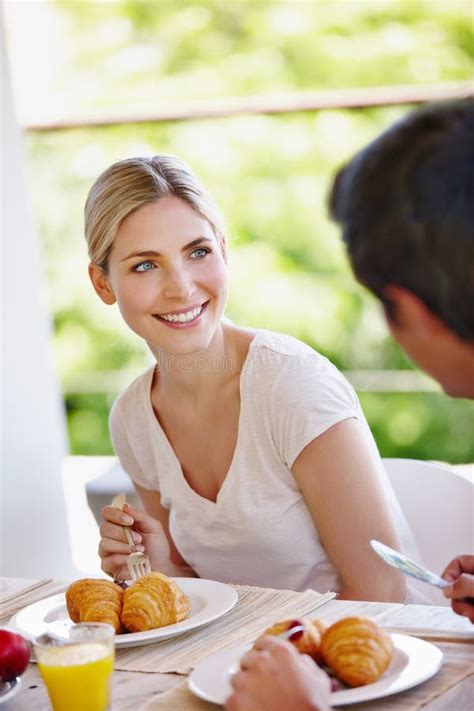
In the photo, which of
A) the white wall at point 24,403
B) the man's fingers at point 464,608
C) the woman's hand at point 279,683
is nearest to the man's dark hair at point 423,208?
the woman's hand at point 279,683

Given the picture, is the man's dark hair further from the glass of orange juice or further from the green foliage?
the green foliage

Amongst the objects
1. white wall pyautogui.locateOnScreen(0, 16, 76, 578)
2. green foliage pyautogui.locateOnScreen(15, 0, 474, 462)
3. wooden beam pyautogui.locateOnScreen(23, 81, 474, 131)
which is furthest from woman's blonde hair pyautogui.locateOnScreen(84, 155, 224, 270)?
green foliage pyautogui.locateOnScreen(15, 0, 474, 462)

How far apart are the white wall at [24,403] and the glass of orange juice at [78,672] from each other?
5.67 feet

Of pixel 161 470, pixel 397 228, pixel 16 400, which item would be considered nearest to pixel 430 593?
pixel 161 470

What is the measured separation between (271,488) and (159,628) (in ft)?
1.63

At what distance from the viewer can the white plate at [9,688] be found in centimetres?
112

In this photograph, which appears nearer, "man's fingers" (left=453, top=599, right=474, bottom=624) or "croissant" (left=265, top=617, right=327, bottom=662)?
"croissant" (left=265, top=617, right=327, bottom=662)

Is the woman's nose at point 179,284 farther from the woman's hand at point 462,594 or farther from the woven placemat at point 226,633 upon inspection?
the woman's hand at point 462,594

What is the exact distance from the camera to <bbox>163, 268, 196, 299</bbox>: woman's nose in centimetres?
176

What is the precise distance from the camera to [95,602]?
1307 mm

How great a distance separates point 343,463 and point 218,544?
0.95 feet

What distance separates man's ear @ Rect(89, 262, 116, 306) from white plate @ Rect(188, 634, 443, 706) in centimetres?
89

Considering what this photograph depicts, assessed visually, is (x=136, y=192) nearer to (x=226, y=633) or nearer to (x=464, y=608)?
(x=226, y=633)

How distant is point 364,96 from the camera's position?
10.2 feet
